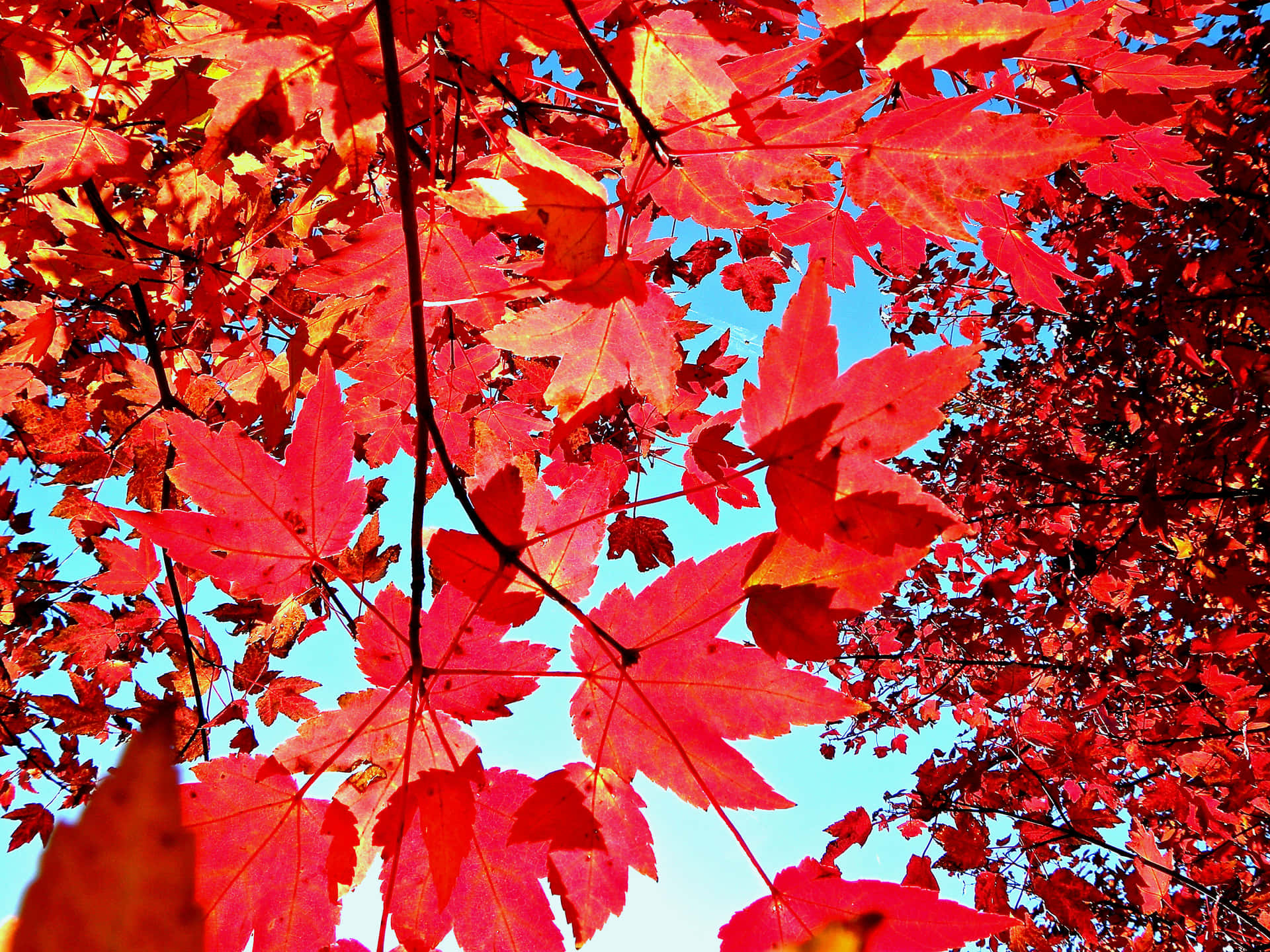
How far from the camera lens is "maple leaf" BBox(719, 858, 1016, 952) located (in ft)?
2.43

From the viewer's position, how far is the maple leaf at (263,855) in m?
0.87

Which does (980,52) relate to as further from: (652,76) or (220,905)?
(220,905)

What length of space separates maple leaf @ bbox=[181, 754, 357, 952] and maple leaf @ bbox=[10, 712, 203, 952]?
70 cm

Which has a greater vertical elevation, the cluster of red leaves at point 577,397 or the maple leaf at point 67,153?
the maple leaf at point 67,153

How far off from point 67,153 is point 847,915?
192cm

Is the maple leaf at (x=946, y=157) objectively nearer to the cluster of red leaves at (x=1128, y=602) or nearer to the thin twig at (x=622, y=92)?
the thin twig at (x=622, y=92)

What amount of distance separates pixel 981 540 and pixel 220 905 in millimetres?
5720

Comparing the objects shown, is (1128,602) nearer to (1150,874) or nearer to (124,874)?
(1150,874)

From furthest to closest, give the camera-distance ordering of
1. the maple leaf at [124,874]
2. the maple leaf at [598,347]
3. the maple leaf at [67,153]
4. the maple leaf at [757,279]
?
the maple leaf at [757,279]
the maple leaf at [67,153]
the maple leaf at [598,347]
the maple leaf at [124,874]

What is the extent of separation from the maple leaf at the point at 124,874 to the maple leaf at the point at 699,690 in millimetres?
654

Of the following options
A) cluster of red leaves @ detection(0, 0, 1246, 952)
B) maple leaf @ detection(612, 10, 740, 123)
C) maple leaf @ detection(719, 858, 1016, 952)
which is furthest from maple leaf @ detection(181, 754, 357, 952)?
maple leaf @ detection(612, 10, 740, 123)

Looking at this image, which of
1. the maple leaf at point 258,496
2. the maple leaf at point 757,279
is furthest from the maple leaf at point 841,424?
the maple leaf at point 757,279

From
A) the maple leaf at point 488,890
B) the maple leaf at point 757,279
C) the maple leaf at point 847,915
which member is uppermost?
the maple leaf at point 757,279

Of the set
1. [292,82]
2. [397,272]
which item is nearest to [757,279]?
[397,272]
